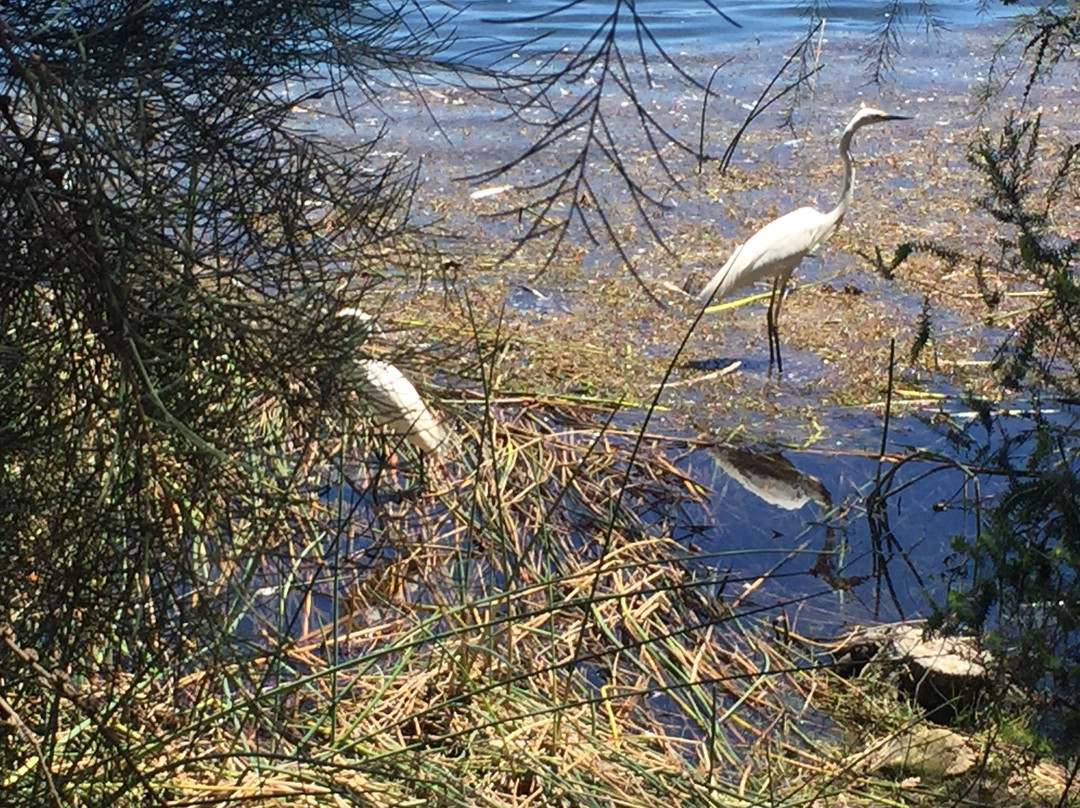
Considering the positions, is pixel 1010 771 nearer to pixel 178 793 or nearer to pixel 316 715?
pixel 316 715

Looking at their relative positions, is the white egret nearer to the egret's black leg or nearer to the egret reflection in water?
the egret's black leg

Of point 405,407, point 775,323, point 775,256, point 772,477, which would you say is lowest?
point 772,477

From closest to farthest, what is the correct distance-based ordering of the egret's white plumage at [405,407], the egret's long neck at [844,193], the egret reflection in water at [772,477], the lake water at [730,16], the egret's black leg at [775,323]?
the egret's white plumage at [405,407] < the egret reflection in water at [772,477] < the egret's black leg at [775,323] < the egret's long neck at [844,193] < the lake water at [730,16]

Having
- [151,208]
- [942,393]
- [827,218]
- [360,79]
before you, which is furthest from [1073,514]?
[827,218]

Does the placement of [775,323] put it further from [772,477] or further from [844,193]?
[772,477]

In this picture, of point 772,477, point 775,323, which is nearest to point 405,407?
point 772,477

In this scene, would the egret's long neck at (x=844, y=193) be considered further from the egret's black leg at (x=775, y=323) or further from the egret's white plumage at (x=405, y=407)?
the egret's white plumage at (x=405, y=407)

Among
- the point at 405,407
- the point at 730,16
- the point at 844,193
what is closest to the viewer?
the point at 405,407

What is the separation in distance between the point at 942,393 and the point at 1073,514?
1.66 metres

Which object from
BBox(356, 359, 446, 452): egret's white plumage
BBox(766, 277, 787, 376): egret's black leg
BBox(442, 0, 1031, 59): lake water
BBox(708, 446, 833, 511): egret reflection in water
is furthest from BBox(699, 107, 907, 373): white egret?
BBox(442, 0, 1031, 59): lake water

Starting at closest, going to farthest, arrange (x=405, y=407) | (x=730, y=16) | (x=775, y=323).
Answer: (x=405, y=407) → (x=775, y=323) → (x=730, y=16)

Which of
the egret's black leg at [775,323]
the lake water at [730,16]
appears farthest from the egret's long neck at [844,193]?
the lake water at [730,16]

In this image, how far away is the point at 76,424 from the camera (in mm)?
1418

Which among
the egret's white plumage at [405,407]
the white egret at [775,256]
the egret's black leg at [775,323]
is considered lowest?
the egret's black leg at [775,323]
